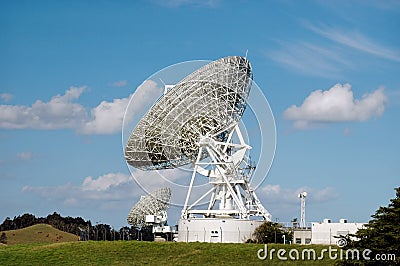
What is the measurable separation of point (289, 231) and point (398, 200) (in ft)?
99.4

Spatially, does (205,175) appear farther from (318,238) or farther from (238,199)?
(318,238)

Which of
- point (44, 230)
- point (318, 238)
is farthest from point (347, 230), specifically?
point (44, 230)

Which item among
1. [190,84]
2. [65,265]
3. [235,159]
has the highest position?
[190,84]

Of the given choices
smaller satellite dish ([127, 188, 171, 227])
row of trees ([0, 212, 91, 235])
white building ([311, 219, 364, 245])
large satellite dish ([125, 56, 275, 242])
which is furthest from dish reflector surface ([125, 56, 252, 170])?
row of trees ([0, 212, 91, 235])

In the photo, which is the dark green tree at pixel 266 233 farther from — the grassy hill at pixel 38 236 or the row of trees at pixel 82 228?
the grassy hill at pixel 38 236

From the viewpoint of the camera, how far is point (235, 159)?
7344 cm

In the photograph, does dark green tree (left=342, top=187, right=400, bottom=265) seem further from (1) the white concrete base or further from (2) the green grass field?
(1) the white concrete base

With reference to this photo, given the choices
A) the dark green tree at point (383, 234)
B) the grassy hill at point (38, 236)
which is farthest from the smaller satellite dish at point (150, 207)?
the dark green tree at point (383, 234)

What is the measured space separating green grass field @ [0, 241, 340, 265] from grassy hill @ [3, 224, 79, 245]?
53.2 m

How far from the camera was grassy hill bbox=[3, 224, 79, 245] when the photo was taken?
120188mm

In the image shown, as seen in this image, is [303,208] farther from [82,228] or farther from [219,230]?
[82,228]

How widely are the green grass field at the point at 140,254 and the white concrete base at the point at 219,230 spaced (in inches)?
196

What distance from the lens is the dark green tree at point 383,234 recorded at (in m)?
44.5

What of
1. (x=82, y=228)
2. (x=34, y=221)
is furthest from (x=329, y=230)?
(x=34, y=221)
